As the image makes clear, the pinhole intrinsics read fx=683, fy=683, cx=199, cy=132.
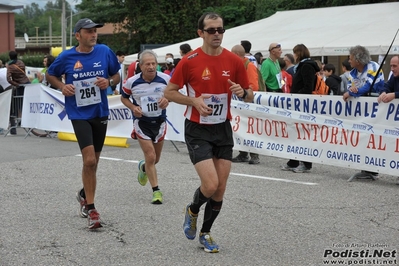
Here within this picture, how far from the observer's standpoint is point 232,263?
582 centimetres

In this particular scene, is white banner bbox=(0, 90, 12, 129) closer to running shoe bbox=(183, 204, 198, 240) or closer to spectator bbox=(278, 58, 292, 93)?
spectator bbox=(278, 58, 292, 93)

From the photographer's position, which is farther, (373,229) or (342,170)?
(342,170)

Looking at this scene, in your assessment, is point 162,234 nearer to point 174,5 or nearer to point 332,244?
point 332,244

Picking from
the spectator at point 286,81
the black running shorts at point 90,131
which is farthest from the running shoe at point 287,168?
the black running shorts at point 90,131

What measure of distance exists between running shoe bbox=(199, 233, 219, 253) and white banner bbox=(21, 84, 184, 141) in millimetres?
7534

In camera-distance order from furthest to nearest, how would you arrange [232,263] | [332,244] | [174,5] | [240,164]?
[174,5] → [240,164] → [332,244] → [232,263]

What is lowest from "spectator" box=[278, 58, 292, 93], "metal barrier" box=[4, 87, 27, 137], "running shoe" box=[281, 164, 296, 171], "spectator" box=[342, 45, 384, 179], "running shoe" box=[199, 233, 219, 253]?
"metal barrier" box=[4, 87, 27, 137]

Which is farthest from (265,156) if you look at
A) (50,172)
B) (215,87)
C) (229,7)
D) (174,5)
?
(174,5)

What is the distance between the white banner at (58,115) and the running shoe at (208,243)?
7534 millimetres

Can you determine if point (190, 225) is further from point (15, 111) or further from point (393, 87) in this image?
point (15, 111)

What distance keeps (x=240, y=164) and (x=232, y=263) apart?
6310 mm

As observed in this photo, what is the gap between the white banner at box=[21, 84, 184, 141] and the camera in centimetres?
1395

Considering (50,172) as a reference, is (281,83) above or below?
above

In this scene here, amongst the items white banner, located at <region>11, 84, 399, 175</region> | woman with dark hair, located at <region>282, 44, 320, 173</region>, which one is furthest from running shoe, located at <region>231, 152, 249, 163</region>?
woman with dark hair, located at <region>282, 44, 320, 173</region>
